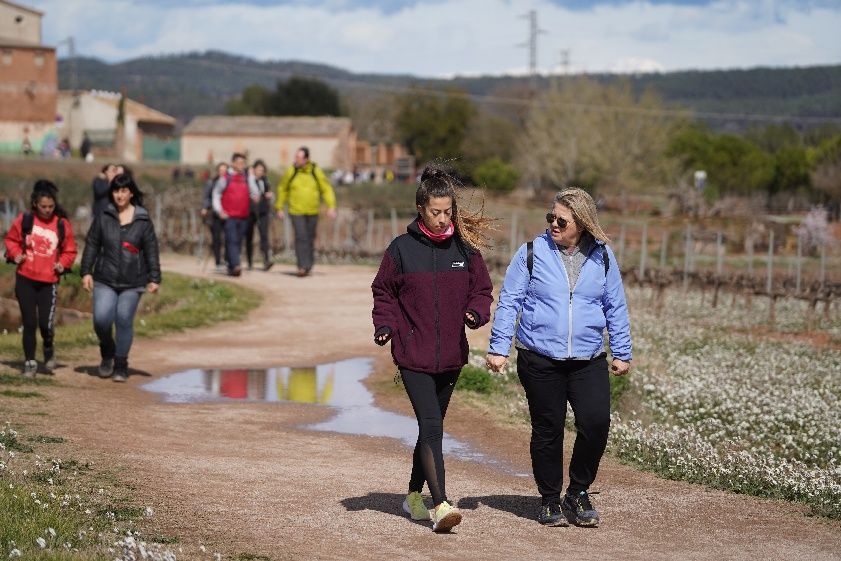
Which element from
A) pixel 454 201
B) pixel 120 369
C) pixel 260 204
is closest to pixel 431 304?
pixel 454 201

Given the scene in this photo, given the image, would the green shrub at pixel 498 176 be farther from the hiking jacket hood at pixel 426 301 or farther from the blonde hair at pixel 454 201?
the hiking jacket hood at pixel 426 301

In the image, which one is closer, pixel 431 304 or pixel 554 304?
pixel 431 304

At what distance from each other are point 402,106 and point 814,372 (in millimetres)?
99852

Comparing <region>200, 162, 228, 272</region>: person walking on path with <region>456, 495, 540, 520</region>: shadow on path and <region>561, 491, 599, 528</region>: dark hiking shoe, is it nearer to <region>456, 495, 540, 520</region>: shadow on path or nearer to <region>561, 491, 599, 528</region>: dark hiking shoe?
<region>456, 495, 540, 520</region>: shadow on path

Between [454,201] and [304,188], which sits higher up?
[454,201]

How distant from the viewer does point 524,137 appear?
332ft

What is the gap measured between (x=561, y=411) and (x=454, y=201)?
1.40 m

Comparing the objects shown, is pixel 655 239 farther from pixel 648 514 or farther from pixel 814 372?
pixel 648 514

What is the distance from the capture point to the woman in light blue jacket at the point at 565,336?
8.48 metres

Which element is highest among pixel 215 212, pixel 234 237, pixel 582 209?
pixel 582 209

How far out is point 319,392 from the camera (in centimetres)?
1457

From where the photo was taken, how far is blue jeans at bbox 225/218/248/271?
24344mm

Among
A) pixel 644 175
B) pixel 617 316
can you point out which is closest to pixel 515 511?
pixel 617 316

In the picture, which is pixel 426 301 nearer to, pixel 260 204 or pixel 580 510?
pixel 580 510
